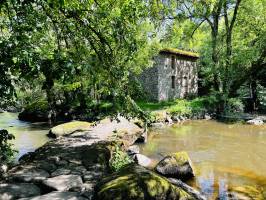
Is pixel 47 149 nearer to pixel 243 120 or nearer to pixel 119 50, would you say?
pixel 119 50

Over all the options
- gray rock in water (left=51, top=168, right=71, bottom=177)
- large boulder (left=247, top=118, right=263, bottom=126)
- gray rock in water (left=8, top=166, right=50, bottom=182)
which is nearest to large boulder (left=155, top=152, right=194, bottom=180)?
gray rock in water (left=51, top=168, right=71, bottom=177)

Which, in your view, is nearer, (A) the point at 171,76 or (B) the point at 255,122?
(B) the point at 255,122

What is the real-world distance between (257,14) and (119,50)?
22.8m

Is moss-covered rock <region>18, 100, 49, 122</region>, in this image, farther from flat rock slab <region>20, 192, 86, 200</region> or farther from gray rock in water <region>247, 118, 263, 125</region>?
flat rock slab <region>20, 192, 86, 200</region>

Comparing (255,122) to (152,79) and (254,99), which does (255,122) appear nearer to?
(254,99)

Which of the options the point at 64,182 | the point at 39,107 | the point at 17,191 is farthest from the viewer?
the point at 39,107

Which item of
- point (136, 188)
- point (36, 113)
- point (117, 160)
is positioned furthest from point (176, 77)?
point (136, 188)

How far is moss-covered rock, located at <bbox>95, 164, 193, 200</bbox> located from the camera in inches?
205

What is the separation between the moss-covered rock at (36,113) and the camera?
2559cm

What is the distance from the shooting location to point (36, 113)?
85.0ft

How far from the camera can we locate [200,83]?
1485 inches

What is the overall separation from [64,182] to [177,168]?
4.83 metres

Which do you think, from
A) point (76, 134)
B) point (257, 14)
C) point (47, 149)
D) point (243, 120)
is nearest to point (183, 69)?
point (257, 14)

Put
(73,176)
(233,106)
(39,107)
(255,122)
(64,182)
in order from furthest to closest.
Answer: (233,106), (39,107), (255,122), (73,176), (64,182)
